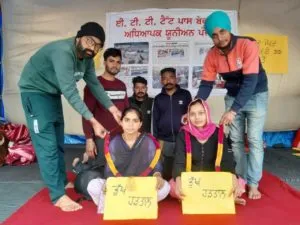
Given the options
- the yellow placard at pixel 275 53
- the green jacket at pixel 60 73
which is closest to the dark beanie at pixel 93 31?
the green jacket at pixel 60 73

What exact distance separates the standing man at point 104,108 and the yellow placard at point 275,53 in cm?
207

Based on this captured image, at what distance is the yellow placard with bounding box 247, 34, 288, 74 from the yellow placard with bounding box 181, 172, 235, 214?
2.56 meters

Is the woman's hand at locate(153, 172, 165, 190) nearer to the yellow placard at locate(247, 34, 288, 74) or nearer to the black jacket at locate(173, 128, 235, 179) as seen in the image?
the black jacket at locate(173, 128, 235, 179)

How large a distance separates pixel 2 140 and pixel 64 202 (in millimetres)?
1895

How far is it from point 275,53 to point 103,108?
2.45 meters

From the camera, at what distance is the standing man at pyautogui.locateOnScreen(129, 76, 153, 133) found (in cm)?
412

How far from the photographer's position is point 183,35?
4883 millimetres

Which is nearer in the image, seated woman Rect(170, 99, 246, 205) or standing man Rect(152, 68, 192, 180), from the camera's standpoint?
seated woman Rect(170, 99, 246, 205)

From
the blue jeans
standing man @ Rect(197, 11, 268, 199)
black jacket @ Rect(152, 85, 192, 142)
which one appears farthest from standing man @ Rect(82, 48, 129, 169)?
the blue jeans

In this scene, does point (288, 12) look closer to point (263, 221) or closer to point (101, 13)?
point (101, 13)

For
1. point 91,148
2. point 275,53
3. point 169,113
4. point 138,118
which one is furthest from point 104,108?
point 275,53

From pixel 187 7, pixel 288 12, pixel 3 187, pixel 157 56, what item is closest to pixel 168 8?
pixel 187 7

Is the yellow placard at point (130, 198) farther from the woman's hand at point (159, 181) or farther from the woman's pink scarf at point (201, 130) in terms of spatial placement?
the woman's pink scarf at point (201, 130)

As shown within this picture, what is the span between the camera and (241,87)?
9.54 feet
